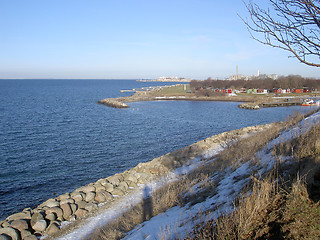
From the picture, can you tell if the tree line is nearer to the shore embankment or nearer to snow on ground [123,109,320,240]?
the shore embankment

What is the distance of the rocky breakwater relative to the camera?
9250mm

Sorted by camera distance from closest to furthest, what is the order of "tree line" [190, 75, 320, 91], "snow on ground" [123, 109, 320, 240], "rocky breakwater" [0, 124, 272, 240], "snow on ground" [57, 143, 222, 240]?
1. "snow on ground" [123, 109, 320, 240]
2. "snow on ground" [57, 143, 222, 240]
3. "rocky breakwater" [0, 124, 272, 240]
4. "tree line" [190, 75, 320, 91]

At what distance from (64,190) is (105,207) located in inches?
190

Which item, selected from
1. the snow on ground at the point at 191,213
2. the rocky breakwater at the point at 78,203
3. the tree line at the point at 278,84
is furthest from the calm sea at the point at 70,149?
the tree line at the point at 278,84

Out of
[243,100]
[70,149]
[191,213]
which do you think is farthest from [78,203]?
[243,100]

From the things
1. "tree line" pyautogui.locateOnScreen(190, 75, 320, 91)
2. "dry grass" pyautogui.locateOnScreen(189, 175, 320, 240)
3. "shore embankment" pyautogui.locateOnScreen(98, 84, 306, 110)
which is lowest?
"dry grass" pyautogui.locateOnScreen(189, 175, 320, 240)

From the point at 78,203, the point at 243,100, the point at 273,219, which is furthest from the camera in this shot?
the point at 243,100

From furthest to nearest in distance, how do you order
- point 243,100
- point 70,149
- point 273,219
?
point 243,100
point 70,149
point 273,219

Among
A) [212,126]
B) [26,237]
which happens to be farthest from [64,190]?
[212,126]

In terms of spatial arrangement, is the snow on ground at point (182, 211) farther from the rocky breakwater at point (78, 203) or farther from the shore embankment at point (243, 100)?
the shore embankment at point (243, 100)

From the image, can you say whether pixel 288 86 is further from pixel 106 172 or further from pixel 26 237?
pixel 26 237

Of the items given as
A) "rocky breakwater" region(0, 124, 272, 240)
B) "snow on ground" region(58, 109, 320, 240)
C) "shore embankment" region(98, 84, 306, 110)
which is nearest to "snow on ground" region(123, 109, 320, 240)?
"snow on ground" region(58, 109, 320, 240)

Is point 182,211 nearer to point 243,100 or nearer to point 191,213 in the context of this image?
point 191,213

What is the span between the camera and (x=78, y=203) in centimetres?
1106
